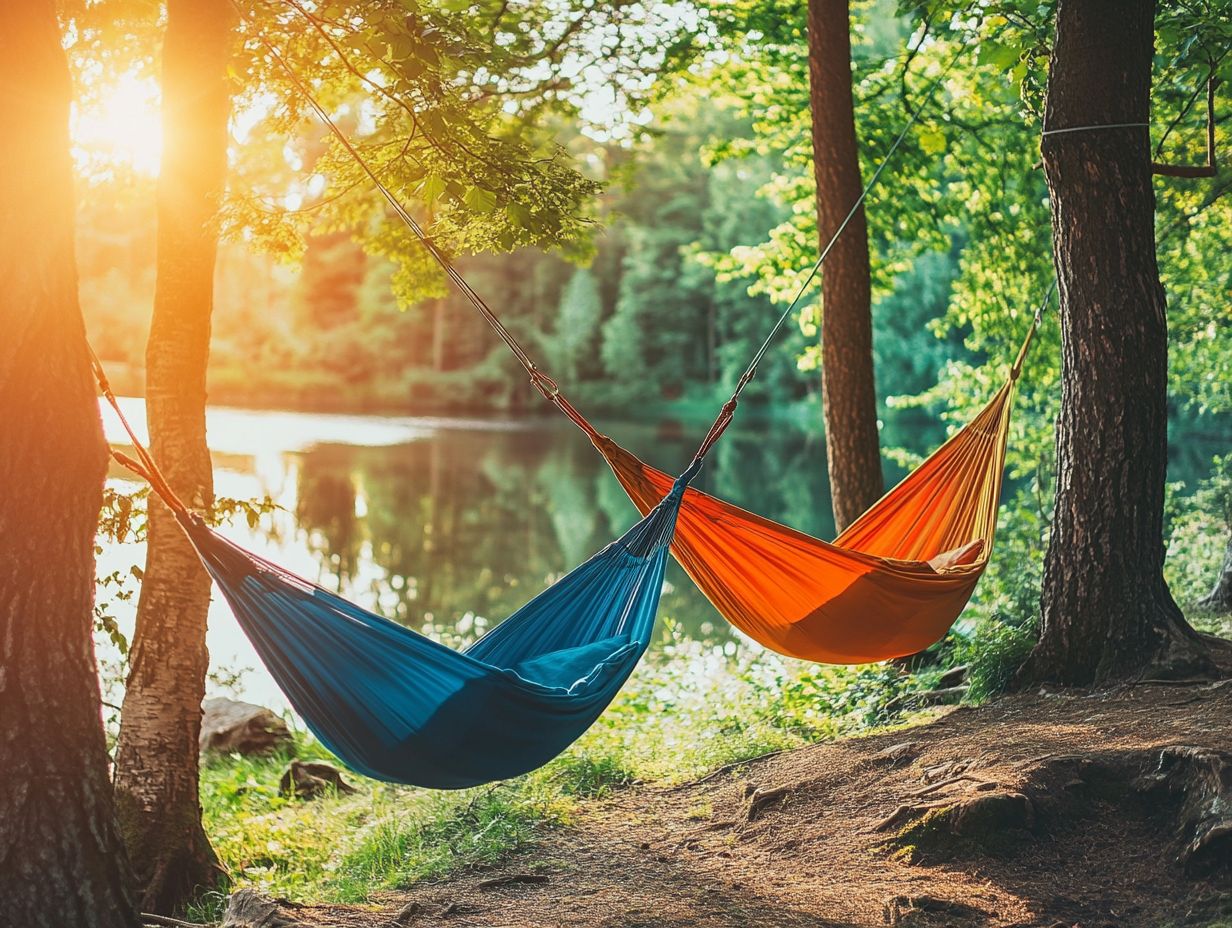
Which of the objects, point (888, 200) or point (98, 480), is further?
point (888, 200)

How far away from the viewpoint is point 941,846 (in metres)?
2.46

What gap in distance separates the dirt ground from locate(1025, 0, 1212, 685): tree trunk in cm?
23

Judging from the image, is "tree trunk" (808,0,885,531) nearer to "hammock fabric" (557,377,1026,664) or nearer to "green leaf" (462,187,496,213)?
"hammock fabric" (557,377,1026,664)

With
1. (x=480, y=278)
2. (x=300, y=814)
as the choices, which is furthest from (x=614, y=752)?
(x=480, y=278)

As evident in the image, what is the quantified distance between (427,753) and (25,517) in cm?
85

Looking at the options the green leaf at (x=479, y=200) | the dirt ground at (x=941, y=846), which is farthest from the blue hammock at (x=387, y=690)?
the green leaf at (x=479, y=200)

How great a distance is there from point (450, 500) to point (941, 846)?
12487 millimetres

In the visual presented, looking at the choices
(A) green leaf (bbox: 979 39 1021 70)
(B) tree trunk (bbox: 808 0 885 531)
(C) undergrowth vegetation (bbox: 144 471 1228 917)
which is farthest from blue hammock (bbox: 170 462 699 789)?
(A) green leaf (bbox: 979 39 1021 70)

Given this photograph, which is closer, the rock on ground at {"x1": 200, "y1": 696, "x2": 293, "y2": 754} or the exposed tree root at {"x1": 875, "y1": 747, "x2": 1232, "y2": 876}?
the exposed tree root at {"x1": 875, "y1": 747, "x2": 1232, "y2": 876}

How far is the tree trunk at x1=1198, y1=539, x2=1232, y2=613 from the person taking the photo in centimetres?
438

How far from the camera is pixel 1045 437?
22.2 ft

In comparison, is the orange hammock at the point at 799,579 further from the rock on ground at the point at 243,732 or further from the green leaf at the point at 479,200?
the rock on ground at the point at 243,732

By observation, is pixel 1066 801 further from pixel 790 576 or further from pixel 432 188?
pixel 432 188

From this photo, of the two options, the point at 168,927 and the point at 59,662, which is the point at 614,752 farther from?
the point at 59,662
